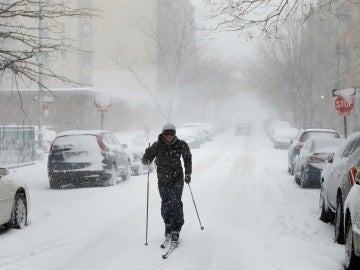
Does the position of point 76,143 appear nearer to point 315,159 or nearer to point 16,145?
point 315,159

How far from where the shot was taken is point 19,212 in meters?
9.80

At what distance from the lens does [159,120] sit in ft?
197

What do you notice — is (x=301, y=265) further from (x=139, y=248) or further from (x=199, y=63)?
(x=199, y=63)

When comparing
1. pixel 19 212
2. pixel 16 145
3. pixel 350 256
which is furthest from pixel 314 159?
pixel 16 145

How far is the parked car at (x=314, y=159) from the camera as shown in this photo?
15.5m

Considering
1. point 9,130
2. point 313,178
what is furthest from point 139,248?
point 9,130

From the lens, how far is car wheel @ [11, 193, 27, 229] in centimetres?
959

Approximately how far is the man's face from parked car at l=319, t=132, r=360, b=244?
253 cm

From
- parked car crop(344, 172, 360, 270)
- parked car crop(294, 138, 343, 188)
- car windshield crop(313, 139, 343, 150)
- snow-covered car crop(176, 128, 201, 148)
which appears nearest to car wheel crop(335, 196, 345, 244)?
parked car crop(344, 172, 360, 270)

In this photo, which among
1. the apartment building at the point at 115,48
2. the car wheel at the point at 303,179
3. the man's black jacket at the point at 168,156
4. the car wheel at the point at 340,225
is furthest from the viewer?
the apartment building at the point at 115,48

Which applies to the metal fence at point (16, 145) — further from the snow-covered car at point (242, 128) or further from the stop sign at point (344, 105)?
the snow-covered car at point (242, 128)

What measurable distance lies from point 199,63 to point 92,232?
2050 inches

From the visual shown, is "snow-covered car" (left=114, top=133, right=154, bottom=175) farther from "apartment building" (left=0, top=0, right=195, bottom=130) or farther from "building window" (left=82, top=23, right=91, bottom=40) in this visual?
"building window" (left=82, top=23, right=91, bottom=40)

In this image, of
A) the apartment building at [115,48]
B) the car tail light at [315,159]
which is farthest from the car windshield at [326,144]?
the apartment building at [115,48]
